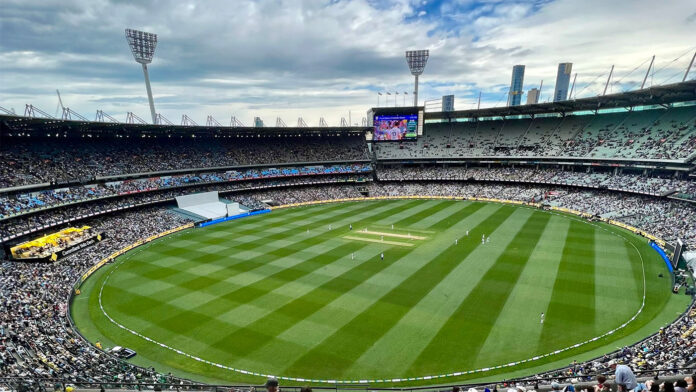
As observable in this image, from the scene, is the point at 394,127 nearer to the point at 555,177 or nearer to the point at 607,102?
the point at 555,177

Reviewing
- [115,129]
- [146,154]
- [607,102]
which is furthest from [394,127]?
[115,129]

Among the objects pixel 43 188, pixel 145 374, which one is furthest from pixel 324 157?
pixel 145 374

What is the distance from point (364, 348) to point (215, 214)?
4101 centimetres

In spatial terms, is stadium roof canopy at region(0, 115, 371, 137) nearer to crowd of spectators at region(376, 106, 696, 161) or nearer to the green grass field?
the green grass field

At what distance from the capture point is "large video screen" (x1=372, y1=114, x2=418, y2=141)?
72812 millimetres

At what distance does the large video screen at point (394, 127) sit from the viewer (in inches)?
2867

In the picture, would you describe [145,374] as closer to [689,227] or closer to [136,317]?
[136,317]

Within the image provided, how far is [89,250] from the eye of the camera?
36.6 metres

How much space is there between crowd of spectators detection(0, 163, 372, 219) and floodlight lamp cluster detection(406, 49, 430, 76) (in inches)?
962

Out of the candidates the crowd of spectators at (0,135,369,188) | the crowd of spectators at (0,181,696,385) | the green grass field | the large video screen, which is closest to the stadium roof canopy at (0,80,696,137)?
the crowd of spectators at (0,135,369,188)

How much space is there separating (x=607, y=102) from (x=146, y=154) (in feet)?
258

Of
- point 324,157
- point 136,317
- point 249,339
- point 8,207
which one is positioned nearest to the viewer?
point 249,339

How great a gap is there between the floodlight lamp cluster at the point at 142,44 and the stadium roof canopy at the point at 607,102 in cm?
5510

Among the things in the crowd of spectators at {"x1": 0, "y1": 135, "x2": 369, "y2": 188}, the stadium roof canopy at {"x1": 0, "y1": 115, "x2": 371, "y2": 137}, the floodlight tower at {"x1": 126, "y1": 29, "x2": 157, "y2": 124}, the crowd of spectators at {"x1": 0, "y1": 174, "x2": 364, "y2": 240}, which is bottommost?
the crowd of spectators at {"x1": 0, "y1": 174, "x2": 364, "y2": 240}
